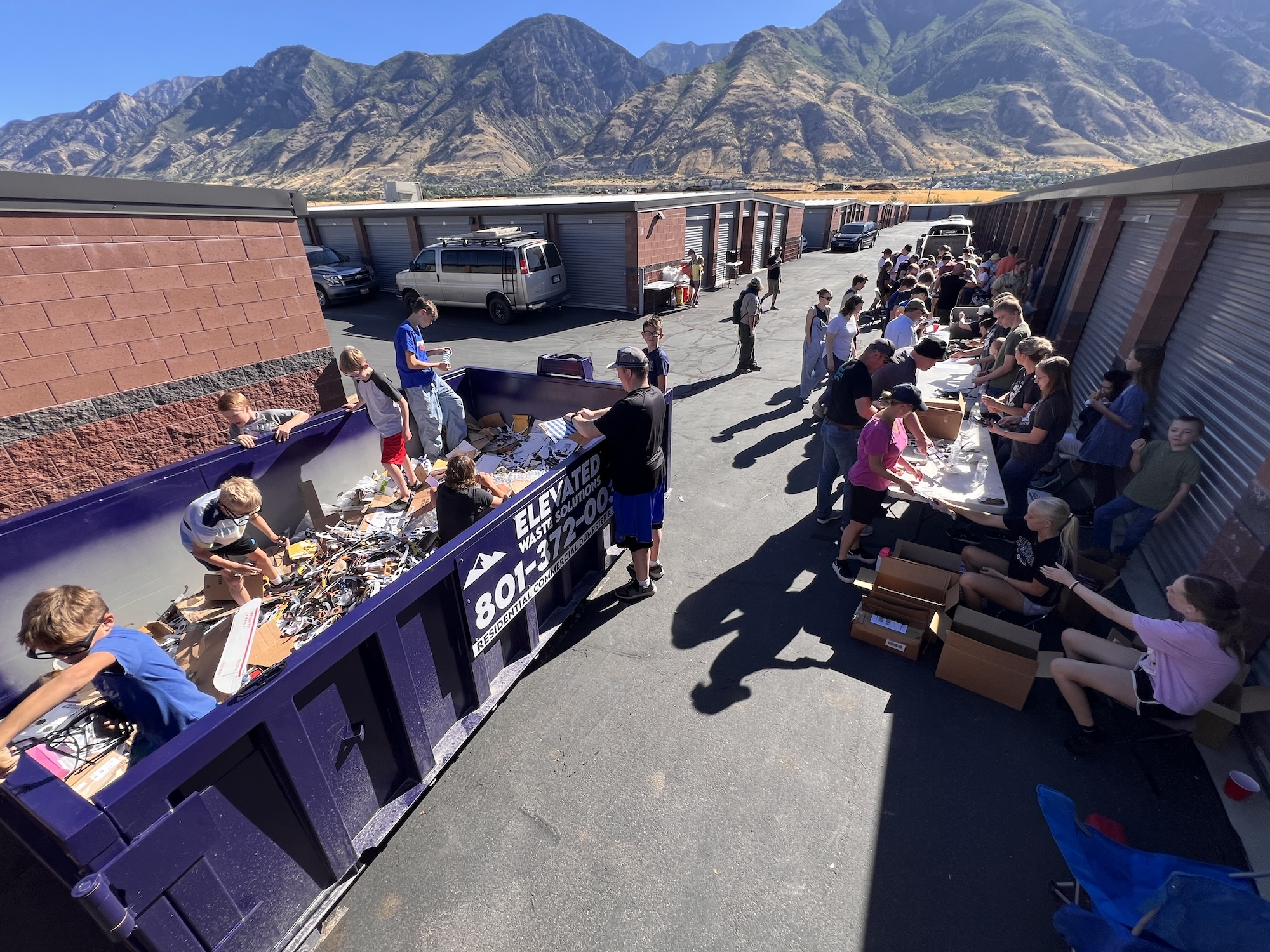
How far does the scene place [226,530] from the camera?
390cm

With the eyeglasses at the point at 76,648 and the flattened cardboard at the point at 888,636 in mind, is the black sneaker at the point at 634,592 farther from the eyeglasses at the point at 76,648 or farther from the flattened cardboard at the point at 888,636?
the eyeglasses at the point at 76,648

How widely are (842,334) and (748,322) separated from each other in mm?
2520

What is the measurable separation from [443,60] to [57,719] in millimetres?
257013

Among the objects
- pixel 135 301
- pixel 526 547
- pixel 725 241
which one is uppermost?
pixel 135 301

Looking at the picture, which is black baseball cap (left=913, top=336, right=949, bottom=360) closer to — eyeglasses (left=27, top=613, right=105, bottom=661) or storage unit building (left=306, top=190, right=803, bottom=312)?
eyeglasses (left=27, top=613, right=105, bottom=661)

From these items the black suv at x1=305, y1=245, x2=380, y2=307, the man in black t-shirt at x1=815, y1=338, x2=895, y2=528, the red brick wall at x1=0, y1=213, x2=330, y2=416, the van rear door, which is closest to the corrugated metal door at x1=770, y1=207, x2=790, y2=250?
the van rear door

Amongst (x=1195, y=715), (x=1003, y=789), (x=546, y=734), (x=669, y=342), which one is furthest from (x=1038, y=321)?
(x=546, y=734)

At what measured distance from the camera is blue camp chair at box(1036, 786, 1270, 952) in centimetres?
206

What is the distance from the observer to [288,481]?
504 centimetres

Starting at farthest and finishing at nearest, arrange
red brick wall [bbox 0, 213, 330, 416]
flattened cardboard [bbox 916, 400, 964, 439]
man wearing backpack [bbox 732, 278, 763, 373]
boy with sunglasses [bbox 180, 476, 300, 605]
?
man wearing backpack [bbox 732, 278, 763, 373]
flattened cardboard [bbox 916, 400, 964, 439]
red brick wall [bbox 0, 213, 330, 416]
boy with sunglasses [bbox 180, 476, 300, 605]

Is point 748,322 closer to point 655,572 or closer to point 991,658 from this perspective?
point 655,572

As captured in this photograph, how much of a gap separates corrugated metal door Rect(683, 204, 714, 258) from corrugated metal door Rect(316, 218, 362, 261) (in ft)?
44.6

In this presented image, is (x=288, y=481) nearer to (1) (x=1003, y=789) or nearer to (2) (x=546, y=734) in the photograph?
(2) (x=546, y=734)

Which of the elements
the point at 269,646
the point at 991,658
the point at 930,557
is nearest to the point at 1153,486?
the point at 930,557
